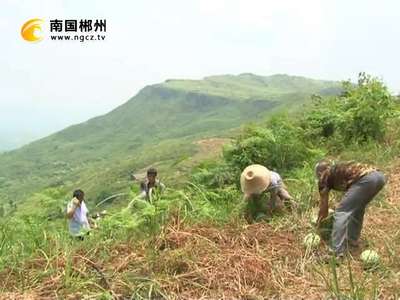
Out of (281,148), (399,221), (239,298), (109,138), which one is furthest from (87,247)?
(109,138)

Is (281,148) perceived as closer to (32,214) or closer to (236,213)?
(236,213)

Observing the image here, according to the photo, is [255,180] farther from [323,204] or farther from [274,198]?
[323,204]

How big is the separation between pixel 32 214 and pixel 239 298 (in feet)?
8.53

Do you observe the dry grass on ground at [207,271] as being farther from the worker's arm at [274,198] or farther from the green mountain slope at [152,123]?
the green mountain slope at [152,123]

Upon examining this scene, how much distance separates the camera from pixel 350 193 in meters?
6.12

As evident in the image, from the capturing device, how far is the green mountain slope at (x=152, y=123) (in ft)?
316

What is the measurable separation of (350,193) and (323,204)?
30 centimetres

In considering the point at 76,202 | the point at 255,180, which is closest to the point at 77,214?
the point at 76,202

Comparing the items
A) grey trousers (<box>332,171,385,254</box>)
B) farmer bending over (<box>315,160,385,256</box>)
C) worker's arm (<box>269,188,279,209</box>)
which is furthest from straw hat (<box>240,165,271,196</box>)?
grey trousers (<box>332,171,385,254</box>)

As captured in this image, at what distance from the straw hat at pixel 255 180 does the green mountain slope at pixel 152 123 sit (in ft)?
241

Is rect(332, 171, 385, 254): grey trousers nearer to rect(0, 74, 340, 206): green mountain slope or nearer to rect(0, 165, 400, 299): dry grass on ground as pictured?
rect(0, 165, 400, 299): dry grass on ground

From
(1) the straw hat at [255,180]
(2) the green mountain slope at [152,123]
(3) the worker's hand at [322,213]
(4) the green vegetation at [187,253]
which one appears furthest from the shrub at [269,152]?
(2) the green mountain slope at [152,123]

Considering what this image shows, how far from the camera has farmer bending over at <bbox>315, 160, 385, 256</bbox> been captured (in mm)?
5980

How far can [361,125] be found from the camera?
12.0 meters
